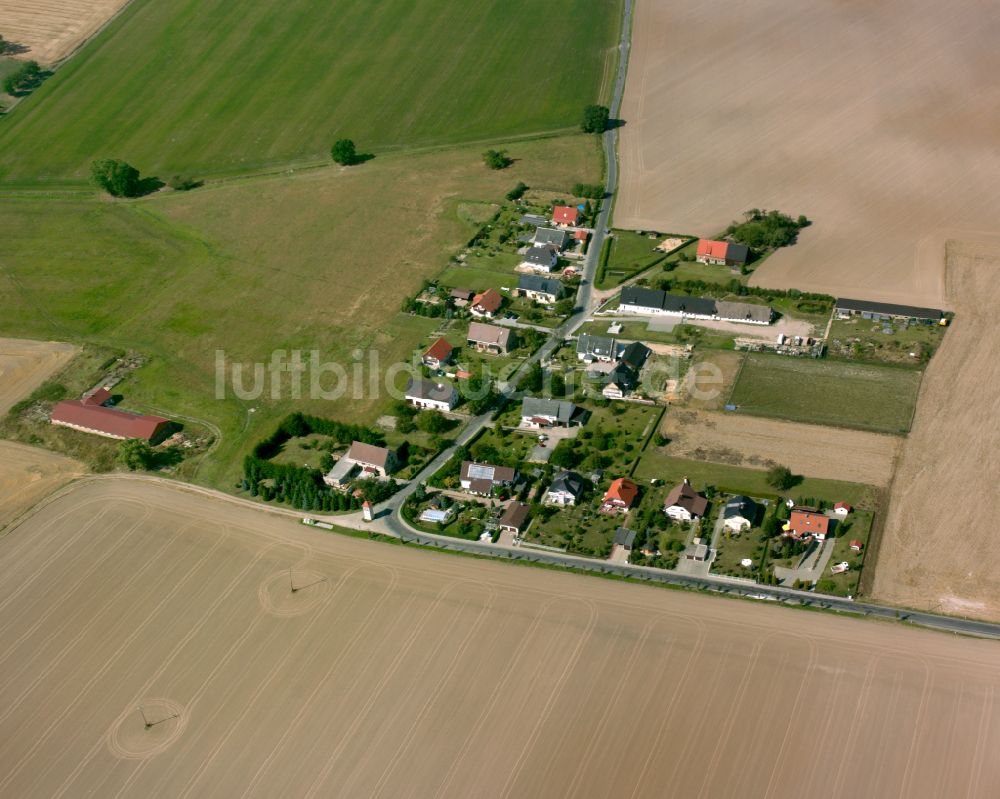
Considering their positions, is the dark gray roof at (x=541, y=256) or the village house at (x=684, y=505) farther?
the dark gray roof at (x=541, y=256)

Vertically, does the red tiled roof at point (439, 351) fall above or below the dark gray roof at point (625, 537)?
above

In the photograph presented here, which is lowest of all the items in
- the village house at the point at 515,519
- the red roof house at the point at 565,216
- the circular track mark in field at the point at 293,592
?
the circular track mark in field at the point at 293,592

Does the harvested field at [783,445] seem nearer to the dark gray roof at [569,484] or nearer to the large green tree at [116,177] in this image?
the dark gray roof at [569,484]

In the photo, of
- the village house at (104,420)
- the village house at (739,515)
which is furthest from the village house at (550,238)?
the village house at (104,420)

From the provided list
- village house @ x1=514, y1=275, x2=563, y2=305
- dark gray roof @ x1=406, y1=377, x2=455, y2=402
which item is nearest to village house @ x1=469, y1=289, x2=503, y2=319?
village house @ x1=514, y1=275, x2=563, y2=305

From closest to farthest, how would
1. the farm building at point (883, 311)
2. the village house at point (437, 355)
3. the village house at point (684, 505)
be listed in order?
the village house at point (684, 505) < the village house at point (437, 355) < the farm building at point (883, 311)

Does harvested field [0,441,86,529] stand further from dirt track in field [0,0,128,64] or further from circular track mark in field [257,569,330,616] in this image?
dirt track in field [0,0,128,64]

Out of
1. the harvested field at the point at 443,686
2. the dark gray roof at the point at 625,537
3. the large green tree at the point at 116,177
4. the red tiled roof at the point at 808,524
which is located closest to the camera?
the harvested field at the point at 443,686
